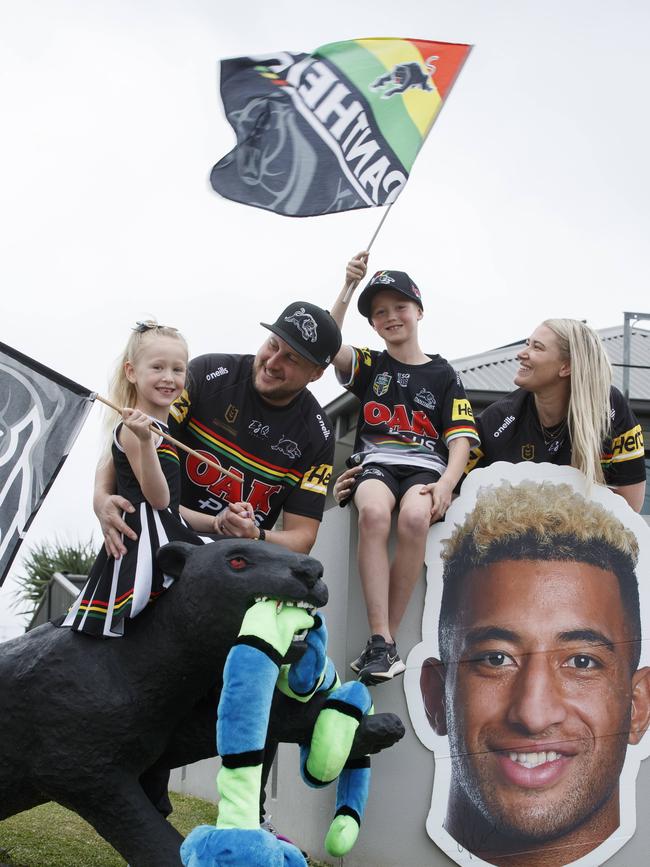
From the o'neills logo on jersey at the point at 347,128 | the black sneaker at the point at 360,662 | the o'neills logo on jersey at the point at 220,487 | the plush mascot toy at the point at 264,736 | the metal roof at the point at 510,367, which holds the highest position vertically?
the metal roof at the point at 510,367

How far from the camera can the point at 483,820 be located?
4.54m

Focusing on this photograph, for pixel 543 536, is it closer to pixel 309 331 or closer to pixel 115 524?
pixel 309 331

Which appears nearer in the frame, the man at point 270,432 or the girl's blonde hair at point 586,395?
the man at point 270,432

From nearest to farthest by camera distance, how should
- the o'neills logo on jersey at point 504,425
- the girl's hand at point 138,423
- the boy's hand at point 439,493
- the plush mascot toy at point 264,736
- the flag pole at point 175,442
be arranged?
the plush mascot toy at point 264,736
the girl's hand at point 138,423
the flag pole at point 175,442
the boy's hand at point 439,493
the o'neills logo on jersey at point 504,425

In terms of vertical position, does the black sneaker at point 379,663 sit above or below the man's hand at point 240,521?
below

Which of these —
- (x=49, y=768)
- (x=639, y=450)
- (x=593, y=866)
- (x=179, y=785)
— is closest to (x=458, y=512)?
(x=639, y=450)

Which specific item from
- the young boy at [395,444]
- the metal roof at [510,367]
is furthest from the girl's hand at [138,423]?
the metal roof at [510,367]

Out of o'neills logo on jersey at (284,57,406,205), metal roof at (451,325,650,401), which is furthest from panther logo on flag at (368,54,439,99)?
metal roof at (451,325,650,401)

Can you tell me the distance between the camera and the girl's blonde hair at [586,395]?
15.9ft

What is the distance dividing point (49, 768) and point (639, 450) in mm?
3185

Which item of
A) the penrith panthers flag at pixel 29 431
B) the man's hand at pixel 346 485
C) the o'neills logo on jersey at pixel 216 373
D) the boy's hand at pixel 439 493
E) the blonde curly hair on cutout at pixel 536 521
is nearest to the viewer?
the penrith panthers flag at pixel 29 431

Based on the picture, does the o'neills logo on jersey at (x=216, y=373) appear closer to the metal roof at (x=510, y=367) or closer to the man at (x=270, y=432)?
the man at (x=270, y=432)

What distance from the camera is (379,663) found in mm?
4387

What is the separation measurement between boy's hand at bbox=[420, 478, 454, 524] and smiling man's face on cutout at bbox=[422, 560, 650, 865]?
1.34ft
